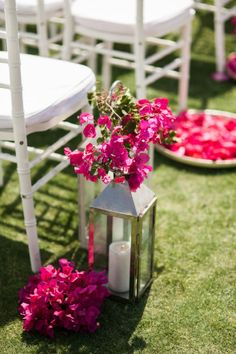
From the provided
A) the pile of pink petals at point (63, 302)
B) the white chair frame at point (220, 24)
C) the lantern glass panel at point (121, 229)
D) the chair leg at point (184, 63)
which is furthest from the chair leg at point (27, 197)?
the white chair frame at point (220, 24)

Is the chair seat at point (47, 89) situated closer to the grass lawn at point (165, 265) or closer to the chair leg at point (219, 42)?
the grass lawn at point (165, 265)

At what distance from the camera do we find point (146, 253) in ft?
6.13

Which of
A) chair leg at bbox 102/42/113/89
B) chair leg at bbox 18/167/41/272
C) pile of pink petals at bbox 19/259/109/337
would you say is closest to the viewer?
pile of pink petals at bbox 19/259/109/337

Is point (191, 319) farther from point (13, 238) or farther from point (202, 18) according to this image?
point (202, 18)

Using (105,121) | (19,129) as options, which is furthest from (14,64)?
(105,121)

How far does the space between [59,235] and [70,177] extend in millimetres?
411

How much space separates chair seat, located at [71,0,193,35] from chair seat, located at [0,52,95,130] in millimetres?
470

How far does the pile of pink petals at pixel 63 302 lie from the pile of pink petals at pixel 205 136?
3.16 ft

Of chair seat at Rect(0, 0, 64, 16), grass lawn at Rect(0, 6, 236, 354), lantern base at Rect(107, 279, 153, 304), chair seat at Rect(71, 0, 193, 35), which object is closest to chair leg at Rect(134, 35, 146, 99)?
chair seat at Rect(71, 0, 193, 35)

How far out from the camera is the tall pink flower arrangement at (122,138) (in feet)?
5.18

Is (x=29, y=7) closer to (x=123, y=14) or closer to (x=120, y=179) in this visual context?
(x=123, y=14)

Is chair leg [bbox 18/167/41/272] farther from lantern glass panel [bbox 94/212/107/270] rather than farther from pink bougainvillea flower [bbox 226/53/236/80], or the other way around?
pink bougainvillea flower [bbox 226/53/236/80]

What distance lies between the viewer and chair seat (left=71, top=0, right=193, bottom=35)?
2.37m

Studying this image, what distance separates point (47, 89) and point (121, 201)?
423 millimetres
